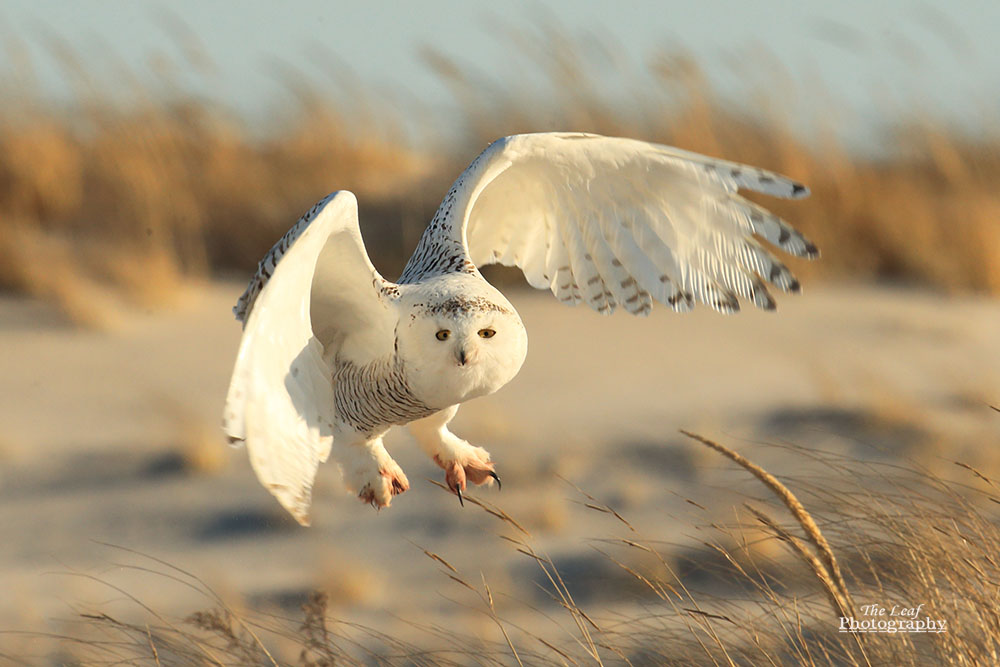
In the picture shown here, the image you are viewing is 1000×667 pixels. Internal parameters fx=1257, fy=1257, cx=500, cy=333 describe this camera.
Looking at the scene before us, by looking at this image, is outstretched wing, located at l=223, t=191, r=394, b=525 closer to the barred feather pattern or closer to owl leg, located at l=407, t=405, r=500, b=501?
the barred feather pattern

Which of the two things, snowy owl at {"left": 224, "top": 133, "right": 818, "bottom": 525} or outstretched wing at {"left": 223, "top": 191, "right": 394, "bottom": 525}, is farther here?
snowy owl at {"left": 224, "top": 133, "right": 818, "bottom": 525}

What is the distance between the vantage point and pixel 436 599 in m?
8.98

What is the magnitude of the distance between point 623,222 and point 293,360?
1.37m

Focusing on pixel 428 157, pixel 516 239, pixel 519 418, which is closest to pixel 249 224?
pixel 428 157

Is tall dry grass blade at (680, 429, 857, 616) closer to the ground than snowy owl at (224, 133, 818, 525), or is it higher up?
closer to the ground

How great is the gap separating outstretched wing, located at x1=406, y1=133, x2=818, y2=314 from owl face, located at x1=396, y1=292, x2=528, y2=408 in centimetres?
57

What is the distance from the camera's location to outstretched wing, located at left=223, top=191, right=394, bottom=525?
2504mm

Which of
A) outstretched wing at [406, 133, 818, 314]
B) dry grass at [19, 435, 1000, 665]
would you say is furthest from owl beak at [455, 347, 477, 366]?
outstretched wing at [406, 133, 818, 314]

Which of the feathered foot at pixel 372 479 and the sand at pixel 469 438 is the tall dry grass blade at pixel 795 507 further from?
the sand at pixel 469 438

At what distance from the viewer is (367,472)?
3531 mm

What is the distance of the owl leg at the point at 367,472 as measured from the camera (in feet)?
11.5

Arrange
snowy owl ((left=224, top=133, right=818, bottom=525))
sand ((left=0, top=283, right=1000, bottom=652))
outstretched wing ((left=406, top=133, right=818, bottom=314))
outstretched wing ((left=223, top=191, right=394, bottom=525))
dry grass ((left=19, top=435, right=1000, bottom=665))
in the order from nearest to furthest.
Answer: outstretched wing ((left=223, top=191, right=394, bottom=525))
snowy owl ((left=224, top=133, right=818, bottom=525))
dry grass ((left=19, top=435, right=1000, bottom=665))
outstretched wing ((left=406, top=133, right=818, bottom=314))
sand ((left=0, top=283, right=1000, bottom=652))

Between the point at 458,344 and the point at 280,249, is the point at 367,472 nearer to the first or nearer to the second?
the point at 458,344

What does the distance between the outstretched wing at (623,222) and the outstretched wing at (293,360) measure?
1.69 ft
